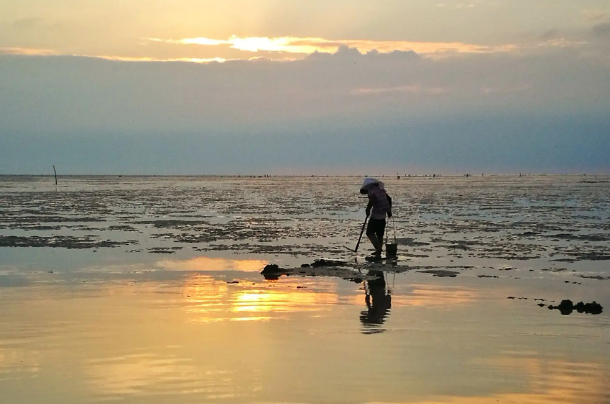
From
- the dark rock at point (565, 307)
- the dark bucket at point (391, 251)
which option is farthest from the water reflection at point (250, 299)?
the dark bucket at point (391, 251)

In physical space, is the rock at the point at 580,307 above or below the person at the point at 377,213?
below

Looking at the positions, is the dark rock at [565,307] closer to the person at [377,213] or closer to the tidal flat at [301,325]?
the tidal flat at [301,325]

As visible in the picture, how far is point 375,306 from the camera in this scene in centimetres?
1183

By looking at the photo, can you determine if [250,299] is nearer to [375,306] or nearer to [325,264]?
[375,306]

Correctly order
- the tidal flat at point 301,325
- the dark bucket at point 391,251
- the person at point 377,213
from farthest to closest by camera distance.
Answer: the person at point 377,213 → the dark bucket at point 391,251 → the tidal flat at point 301,325

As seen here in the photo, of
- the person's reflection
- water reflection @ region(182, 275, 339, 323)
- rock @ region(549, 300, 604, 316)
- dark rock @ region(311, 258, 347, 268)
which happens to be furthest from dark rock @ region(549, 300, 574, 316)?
dark rock @ region(311, 258, 347, 268)

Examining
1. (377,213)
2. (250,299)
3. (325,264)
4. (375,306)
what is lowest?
(375,306)

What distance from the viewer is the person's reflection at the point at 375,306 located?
10.2 m

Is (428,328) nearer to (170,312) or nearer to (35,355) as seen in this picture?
(170,312)

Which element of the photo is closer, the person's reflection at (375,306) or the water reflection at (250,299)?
the person's reflection at (375,306)

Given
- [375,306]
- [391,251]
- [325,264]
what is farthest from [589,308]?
[391,251]

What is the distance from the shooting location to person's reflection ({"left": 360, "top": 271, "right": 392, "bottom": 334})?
10195 mm

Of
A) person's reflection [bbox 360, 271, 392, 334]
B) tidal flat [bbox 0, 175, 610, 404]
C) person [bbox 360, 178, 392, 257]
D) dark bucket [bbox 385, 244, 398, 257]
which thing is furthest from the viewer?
person [bbox 360, 178, 392, 257]

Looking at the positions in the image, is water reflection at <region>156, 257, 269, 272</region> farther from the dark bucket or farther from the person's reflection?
the person's reflection
